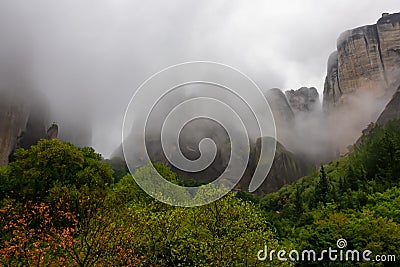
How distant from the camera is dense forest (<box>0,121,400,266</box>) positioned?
497 inches

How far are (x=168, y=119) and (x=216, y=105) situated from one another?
2030 millimetres

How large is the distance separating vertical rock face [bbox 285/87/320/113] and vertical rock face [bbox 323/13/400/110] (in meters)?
25.8

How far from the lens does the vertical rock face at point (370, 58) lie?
110312 mm

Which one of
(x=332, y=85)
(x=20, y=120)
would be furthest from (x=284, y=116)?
(x=20, y=120)

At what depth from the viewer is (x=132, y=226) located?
1435 centimetres

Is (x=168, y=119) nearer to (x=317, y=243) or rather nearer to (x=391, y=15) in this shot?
(x=317, y=243)

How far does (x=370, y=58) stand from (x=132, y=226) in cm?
11933

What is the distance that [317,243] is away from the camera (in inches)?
755

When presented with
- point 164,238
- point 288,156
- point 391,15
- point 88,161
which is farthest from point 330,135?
point 164,238

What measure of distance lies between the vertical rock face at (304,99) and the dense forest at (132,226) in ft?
391

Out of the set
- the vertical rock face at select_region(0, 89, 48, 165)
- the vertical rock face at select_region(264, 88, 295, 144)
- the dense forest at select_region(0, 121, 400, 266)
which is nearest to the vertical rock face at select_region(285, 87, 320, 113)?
the vertical rock face at select_region(264, 88, 295, 144)

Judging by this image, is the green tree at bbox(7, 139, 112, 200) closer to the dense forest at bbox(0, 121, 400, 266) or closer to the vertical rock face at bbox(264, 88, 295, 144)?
the dense forest at bbox(0, 121, 400, 266)

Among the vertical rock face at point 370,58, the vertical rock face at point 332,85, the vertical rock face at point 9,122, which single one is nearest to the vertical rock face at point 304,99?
the vertical rock face at point 332,85

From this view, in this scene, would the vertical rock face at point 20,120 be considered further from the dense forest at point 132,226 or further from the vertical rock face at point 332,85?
the vertical rock face at point 332,85
